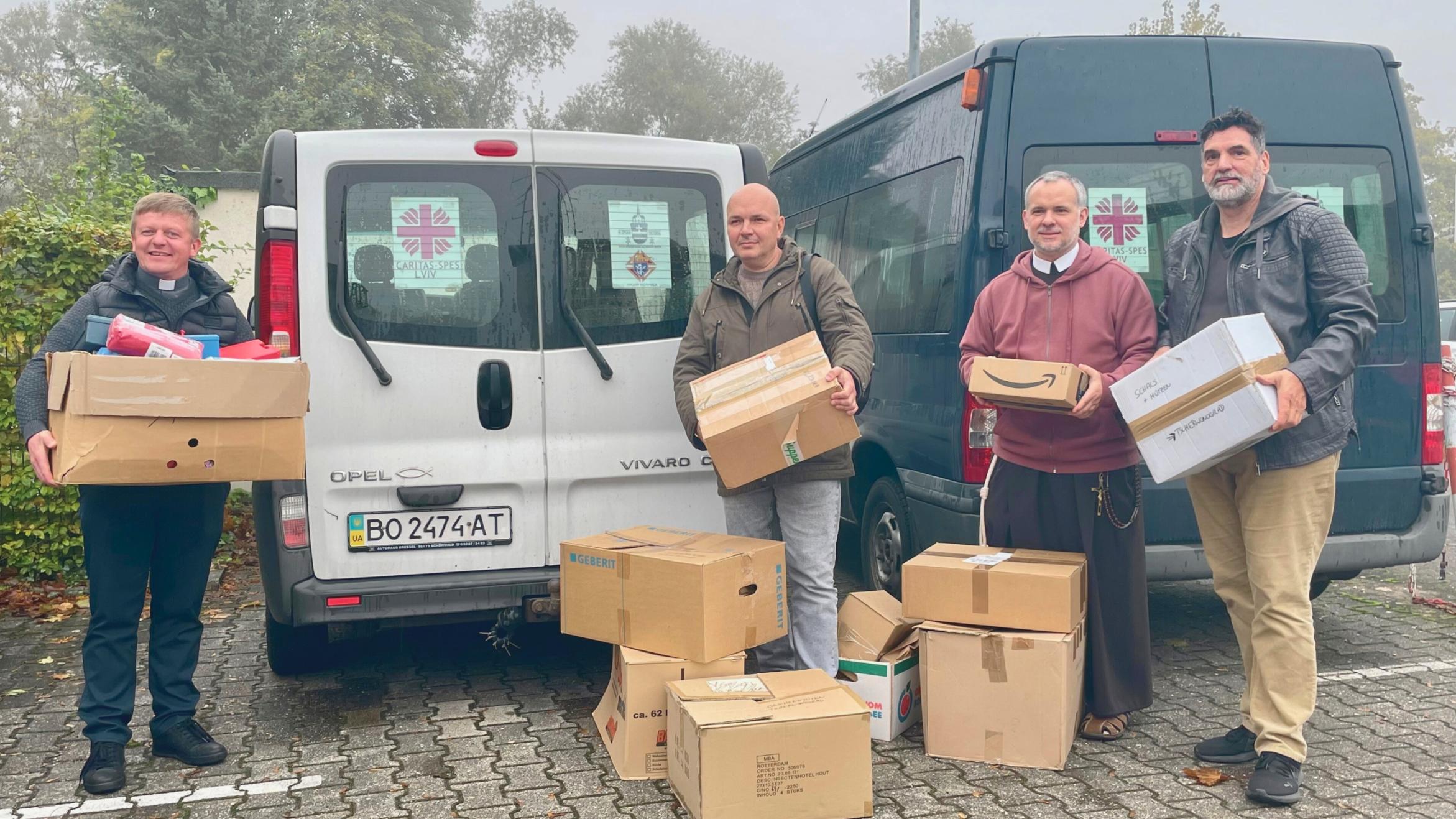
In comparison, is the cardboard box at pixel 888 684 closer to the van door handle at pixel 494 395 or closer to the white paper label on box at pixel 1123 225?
the van door handle at pixel 494 395

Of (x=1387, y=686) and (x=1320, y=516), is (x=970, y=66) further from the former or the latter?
(x=1387, y=686)

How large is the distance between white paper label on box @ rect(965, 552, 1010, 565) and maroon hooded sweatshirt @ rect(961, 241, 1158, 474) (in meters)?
0.31

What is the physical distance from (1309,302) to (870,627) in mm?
1727

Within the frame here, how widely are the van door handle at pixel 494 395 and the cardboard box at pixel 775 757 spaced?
4.19ft

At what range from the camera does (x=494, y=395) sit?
13.5 ft

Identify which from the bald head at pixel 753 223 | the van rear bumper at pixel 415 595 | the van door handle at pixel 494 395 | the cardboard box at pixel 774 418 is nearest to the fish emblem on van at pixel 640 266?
the bald head at pixel 753 223

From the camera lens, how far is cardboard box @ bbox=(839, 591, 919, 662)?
13.1 ft

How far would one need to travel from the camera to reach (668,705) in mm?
3486

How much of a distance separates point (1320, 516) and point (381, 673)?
3487 millimetres

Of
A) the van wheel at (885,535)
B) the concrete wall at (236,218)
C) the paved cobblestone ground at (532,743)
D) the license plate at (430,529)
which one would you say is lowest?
the paved cobblestone ground at (532,743)

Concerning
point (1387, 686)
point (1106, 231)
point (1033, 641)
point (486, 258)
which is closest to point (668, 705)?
point (1033, 641)

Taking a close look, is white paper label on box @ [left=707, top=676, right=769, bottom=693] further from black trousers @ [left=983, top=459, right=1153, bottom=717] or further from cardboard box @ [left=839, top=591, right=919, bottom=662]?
black trousers @ [left=983, top=459, right=1153, bottom=717]

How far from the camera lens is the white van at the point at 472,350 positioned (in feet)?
13.0

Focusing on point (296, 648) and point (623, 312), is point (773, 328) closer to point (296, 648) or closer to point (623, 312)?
point (623, 312)
